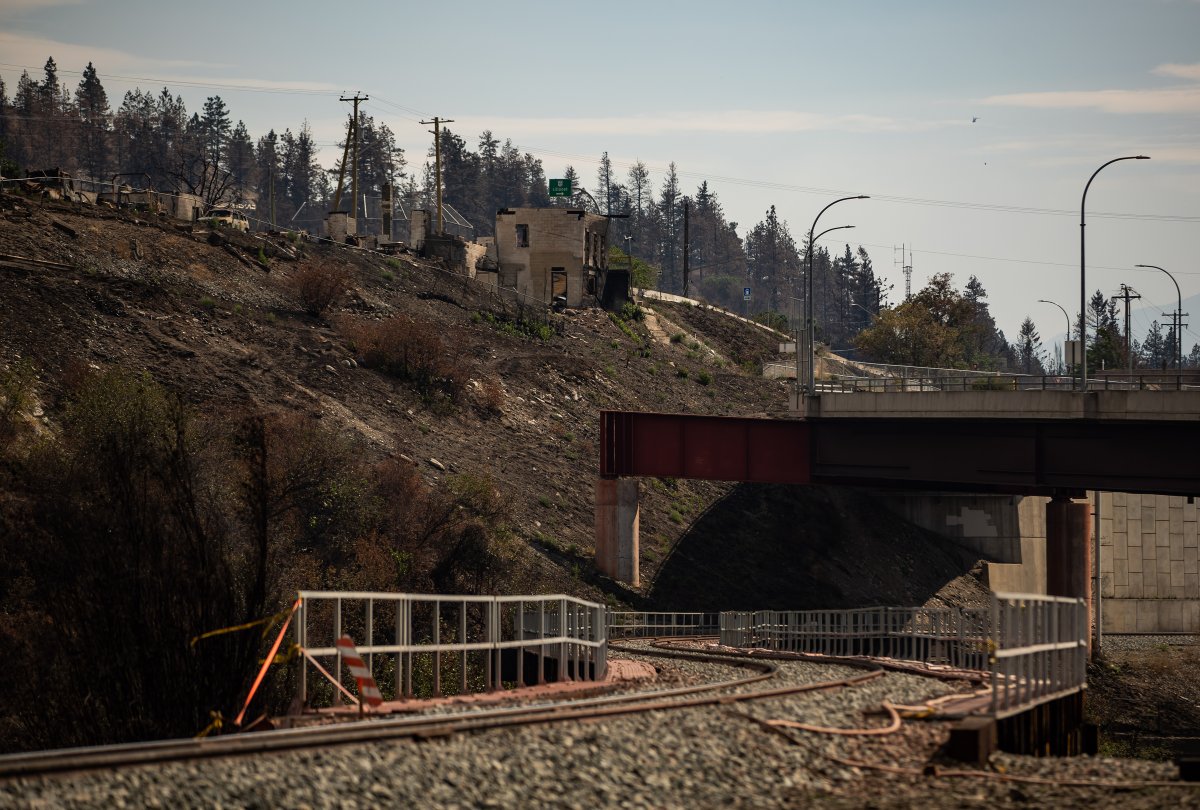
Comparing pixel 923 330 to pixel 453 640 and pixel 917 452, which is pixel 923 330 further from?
pixel 453 640

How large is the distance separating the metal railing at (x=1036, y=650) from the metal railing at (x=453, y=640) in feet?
25.5

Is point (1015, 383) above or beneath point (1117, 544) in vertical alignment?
above

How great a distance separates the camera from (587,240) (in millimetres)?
103000

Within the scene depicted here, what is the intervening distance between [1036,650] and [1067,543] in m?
35.1

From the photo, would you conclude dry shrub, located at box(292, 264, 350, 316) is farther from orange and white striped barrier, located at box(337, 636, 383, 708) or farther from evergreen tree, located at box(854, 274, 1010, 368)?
evergreen tree, located at box(854, 274, 1010, 368)

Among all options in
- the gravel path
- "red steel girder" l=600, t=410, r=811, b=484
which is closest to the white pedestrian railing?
the gravel path

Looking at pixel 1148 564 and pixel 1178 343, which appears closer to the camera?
pixel 1178 343

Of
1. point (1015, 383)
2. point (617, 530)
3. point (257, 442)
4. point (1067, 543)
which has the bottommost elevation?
point (1067, 543)

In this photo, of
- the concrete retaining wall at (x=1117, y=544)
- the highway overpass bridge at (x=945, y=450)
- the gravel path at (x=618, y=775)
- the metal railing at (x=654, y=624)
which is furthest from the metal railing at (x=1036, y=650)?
the concrete retaining wall at (x=1117, y=544)

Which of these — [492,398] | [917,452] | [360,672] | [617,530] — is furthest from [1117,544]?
[360,672]

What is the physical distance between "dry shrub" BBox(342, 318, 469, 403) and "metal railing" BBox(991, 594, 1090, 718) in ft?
142

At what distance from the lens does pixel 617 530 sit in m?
56.1

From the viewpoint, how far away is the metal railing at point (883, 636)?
114 feet

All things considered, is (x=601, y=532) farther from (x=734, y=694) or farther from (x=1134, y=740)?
(x=734, y=694)
